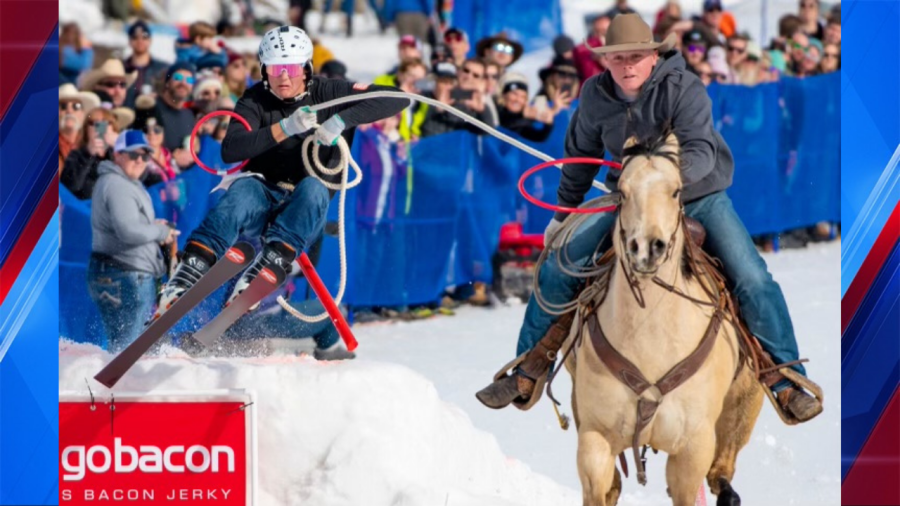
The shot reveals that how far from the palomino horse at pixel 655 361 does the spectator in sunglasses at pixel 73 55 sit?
Answer: 21.8ft

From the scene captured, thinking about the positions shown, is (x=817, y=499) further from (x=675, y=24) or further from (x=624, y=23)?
(x=675, y=24)

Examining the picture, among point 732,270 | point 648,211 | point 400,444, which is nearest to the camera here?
point 648,211

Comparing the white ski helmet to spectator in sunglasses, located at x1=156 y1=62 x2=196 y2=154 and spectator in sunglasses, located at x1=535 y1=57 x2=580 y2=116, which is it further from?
spectator in sunglasses, located at x1=535 y1=57 x2=580 y2=116

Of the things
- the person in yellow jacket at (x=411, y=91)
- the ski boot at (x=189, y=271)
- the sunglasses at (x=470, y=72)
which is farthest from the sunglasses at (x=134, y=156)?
the sunglasses at (x=470, y=72)

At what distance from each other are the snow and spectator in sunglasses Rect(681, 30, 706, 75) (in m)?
4.50

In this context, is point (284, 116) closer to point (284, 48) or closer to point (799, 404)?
point (284, 48)

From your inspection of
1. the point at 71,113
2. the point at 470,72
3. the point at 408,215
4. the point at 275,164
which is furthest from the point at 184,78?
the point at 275,164

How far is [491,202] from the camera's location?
1348 centimetres

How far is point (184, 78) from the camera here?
12.8 metres

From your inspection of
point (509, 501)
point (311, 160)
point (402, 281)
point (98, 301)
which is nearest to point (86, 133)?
point (98, 301)

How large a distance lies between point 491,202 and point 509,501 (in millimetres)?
4846

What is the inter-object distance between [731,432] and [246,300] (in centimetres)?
251

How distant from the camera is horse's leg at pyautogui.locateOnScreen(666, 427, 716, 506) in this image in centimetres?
779

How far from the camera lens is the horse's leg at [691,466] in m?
7.79
